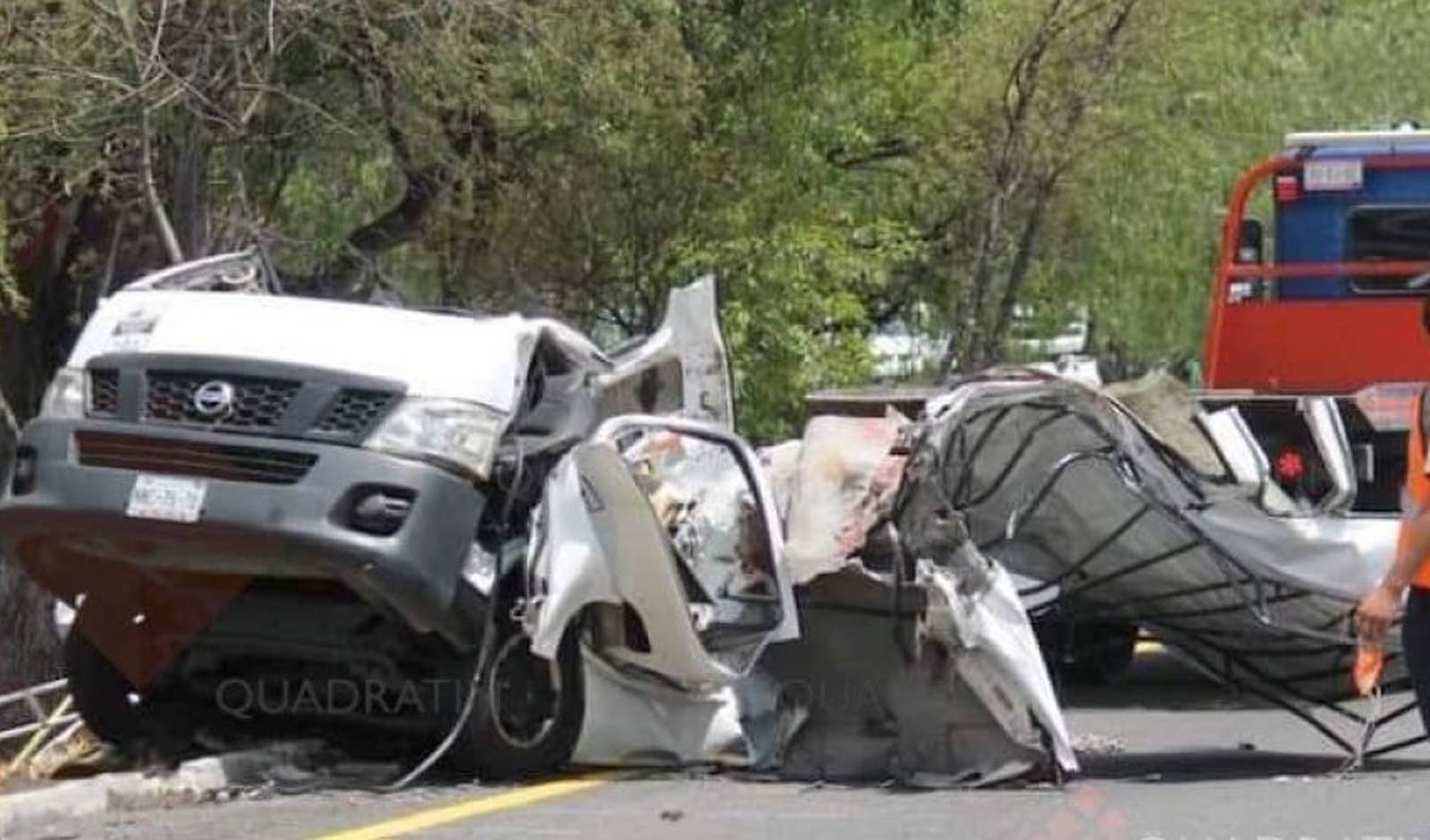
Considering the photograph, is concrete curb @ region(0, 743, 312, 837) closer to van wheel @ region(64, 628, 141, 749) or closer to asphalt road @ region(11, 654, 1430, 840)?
asphalt road @ region(11, 654, 1430, 840)

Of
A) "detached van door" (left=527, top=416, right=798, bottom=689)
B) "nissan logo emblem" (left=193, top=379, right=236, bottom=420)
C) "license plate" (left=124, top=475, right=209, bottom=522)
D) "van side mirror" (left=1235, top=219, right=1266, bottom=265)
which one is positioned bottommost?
"detached van door" (left=527, top=416, right=798, bottom=689)

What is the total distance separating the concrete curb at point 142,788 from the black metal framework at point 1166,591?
9.39 ft

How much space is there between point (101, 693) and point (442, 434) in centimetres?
199

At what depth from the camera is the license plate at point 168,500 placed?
31.3 ft

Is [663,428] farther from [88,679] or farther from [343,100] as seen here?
[343,100]

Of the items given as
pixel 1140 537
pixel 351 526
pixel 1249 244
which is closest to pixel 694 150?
pixel 1249 244

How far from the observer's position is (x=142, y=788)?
9.94m

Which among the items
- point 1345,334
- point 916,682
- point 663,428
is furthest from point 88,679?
point 1345,334

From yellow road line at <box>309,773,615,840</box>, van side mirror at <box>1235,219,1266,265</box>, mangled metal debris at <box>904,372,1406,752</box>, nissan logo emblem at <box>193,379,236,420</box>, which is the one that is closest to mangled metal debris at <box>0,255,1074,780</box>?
nissan logo emblem at <box>193,379,236,420</box>

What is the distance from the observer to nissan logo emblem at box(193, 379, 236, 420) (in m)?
9.83

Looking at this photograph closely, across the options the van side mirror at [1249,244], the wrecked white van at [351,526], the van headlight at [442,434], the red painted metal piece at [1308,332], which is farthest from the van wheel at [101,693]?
the van side mirror at [1249,244]

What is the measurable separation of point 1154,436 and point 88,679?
4.47m

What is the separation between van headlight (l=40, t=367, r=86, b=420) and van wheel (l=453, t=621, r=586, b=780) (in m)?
1.81

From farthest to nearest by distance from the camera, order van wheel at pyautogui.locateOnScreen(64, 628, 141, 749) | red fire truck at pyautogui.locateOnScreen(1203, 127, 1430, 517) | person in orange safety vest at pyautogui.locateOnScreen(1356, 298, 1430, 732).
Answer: red fire truck at pyautogui.locateOnScreen(1203, 127, 1430, 517) → van wheel at pyautogui.locateOnScreen(64, 628, 141, 749) → person in orange safety vest at pyautogui.locateOnScreen(1356, 298, 1430, 732)
